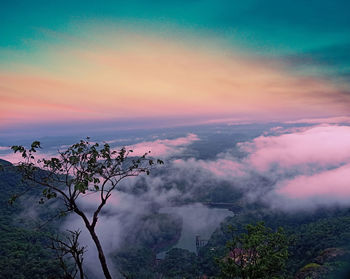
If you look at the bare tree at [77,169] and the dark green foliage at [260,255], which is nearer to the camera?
the bare tree at [77,169]

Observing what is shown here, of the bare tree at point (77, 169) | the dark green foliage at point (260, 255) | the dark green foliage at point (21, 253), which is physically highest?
the bare tree at point (77, 169)

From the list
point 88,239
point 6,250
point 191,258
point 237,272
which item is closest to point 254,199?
point 191,258

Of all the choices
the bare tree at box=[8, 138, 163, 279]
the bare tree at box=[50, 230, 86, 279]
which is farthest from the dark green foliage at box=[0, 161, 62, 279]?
the bare tree at box=[8, 138, 163, 279]

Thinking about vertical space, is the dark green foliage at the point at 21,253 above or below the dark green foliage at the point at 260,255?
below

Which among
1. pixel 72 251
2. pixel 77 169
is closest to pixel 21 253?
pixel 72 251

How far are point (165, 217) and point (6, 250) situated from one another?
9977 centimetres

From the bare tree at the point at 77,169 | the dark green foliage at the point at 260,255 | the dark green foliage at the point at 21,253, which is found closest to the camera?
the bare tree at the point at 77,169

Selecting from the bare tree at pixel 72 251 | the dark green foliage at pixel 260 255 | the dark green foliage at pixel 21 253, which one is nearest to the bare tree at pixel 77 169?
the bare tree at pixel 72 251

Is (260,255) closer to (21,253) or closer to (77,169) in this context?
(77,169)

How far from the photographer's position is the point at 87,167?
8609 mm

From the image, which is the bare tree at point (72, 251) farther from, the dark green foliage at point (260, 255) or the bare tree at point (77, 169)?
the dark green foliage at point (260, 255)

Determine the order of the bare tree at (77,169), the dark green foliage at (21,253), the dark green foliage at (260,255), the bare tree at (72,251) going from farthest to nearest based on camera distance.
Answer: the dark green foliage at (21,253)
the dark green foliage at (260,255)
the bare tree at (77,169)
the bare tree at (72,251)

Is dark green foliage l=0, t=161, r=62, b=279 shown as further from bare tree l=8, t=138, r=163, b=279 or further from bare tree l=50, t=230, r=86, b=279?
bare tree l=8, t=138, r=163, b=279

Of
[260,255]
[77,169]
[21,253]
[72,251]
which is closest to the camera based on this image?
[72,251]
